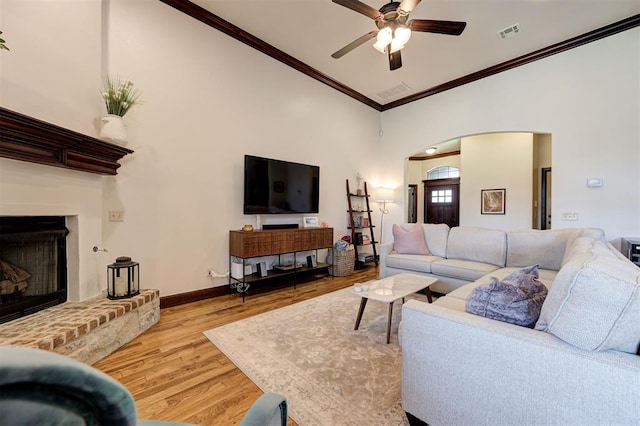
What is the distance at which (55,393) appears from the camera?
330 mm

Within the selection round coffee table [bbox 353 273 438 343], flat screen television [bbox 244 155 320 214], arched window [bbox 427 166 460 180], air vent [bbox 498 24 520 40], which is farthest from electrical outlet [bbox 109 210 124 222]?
arched window [bbox 427 166 460 180]

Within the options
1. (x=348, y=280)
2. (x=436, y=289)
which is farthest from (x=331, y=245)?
(x=436, y=289)

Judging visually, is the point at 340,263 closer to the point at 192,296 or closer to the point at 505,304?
the point at 192,296

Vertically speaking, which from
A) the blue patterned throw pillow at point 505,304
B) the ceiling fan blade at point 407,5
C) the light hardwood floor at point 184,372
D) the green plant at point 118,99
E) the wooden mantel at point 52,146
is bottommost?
the light hardwood floor at point 184,372

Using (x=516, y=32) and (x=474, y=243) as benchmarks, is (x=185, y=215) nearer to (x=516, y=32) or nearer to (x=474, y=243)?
(x=474, y=243)

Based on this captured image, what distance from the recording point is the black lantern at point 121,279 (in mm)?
2494

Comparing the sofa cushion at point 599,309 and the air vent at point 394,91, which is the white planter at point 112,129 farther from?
the air vent at point 394,91

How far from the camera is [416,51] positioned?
4.20m

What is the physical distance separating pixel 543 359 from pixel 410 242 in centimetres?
309

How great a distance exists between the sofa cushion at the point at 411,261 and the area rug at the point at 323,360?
0.90 meters

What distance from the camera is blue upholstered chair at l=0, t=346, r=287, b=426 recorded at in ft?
0.96

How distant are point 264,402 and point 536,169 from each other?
7.26 metres

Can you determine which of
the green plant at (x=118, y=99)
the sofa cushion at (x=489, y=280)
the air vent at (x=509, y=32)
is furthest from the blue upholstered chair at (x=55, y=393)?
the air vent at (x=509, y=32)

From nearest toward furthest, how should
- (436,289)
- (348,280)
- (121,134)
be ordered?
(121,134), (436,289), (348,280)
